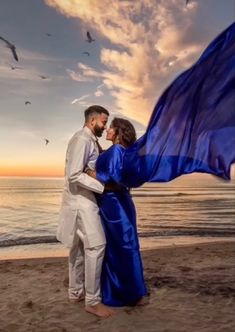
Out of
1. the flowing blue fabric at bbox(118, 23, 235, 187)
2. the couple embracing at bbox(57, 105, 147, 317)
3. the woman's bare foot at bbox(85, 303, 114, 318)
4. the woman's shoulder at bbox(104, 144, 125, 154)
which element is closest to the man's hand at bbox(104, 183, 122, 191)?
the couple embracing at bbox(57, 105, 147, 317)

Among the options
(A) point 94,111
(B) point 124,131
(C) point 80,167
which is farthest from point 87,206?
(A) point 94,111

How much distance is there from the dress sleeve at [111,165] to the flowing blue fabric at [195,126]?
0.12 meters

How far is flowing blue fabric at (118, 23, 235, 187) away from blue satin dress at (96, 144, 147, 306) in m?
0.42

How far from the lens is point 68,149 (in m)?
4.77

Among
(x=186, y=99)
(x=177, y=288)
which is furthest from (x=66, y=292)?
(x=186, y=99)

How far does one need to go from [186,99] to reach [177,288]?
10.8 ft

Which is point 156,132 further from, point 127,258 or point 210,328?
point 210,328

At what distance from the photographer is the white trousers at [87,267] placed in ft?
15.3

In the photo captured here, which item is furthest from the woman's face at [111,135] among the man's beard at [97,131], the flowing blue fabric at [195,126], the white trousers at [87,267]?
the white trousers at [87,267]

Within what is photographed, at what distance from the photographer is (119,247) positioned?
4.79 m

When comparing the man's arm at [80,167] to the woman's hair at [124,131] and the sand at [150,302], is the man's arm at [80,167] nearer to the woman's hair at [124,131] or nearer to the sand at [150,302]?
the woman's hair at [124,131]

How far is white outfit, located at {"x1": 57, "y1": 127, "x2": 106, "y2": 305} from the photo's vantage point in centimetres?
453

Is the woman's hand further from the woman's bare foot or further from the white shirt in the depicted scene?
the woman's bare foot

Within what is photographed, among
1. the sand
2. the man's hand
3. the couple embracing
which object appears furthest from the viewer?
the man's hand
